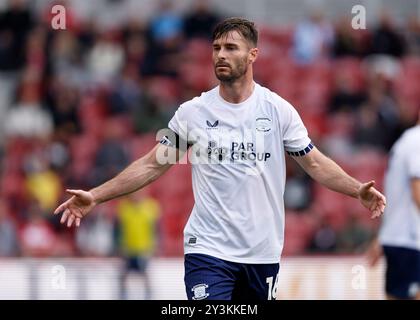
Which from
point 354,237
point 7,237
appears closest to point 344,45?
point 354,237

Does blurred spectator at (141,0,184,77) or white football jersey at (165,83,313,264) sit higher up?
blurred spectator at (141,0,184,77)

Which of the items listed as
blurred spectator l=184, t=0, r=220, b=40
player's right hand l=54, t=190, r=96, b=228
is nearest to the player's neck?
player's right hand l=54, t=190, r=96, b=228

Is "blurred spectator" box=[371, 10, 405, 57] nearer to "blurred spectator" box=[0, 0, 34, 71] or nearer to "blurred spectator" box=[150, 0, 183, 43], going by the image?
"blurred spectator" box=[150, 0, 183, 43]

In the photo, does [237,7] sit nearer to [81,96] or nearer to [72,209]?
[81,96]

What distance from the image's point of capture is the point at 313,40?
20.4 m

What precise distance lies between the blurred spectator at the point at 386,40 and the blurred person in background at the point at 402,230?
1010cm

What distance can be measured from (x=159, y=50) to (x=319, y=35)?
2881 millimetres

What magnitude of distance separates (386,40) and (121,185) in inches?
522

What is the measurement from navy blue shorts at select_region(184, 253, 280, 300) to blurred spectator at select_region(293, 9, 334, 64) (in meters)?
12.7

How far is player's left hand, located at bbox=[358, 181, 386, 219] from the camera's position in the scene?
7.71 metres

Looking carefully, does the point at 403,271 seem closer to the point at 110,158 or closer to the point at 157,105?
the point at 110,158

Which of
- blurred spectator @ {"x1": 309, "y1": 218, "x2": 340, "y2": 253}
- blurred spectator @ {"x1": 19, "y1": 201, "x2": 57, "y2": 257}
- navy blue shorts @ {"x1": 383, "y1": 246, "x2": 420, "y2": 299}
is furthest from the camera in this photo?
blurred spectator @ {"x1": 309, "y1": 218, "x2": 340, "y2": 253}

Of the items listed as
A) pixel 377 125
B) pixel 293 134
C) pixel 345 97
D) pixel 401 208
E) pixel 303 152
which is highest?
pixel 345 97

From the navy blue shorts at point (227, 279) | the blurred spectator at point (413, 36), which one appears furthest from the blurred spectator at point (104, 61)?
the navy blue shorts at point (227, 279)
